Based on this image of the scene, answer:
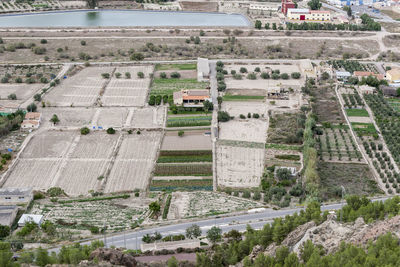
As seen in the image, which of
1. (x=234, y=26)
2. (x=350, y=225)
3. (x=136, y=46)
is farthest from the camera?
(x=234, y=26)

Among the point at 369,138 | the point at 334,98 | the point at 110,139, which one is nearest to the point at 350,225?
the point at 369,138

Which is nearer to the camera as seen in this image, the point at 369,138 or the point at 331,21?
the point at 369,138

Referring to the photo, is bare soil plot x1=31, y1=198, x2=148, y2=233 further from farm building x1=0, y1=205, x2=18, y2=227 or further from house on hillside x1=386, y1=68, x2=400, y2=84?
house on hillside x1=386, y1=68, x2=400, y2=84

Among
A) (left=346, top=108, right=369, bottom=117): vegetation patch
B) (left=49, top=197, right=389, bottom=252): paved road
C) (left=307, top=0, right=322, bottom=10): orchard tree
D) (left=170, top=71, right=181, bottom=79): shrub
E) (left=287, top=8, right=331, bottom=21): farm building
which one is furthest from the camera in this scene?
(left=307, top=0, right=322, bottom=10): orchard tree

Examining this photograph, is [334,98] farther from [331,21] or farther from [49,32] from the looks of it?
[49,32]

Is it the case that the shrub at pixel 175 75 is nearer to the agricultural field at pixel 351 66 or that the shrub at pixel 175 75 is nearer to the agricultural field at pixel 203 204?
the agricultural field at pixel 351 66

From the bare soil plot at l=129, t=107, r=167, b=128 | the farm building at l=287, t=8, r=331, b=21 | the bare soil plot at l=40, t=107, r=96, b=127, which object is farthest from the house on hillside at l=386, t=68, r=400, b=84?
the bare soil plot at l=40, t=107, r=96, b=127
